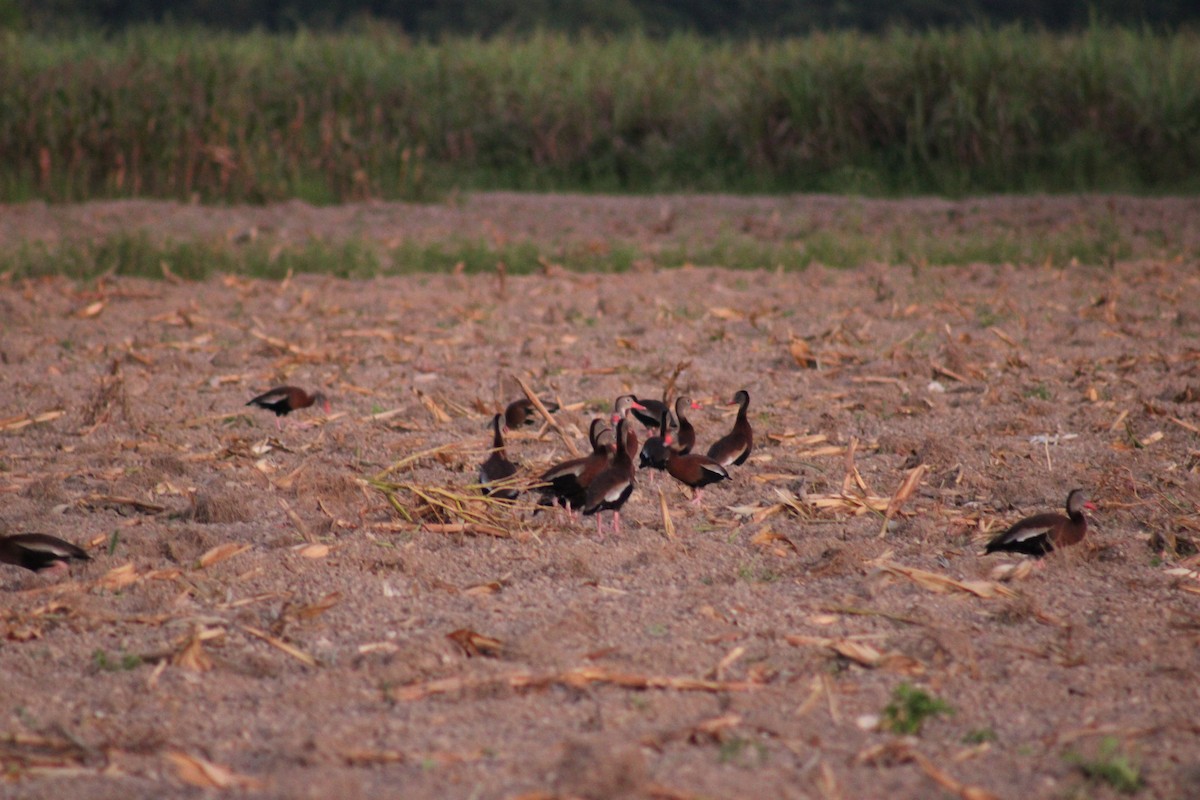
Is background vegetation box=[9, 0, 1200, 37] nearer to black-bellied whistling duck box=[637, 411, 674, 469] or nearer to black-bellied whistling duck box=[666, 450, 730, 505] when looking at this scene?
black-bellied whistling duck box=[637, 411, 674, 469]

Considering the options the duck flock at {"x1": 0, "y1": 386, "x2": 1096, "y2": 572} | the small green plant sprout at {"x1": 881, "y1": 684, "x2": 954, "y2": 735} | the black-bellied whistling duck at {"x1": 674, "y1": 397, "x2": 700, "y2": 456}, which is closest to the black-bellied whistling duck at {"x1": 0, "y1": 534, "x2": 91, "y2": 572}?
the duck flock at {"x1": 0, "y1": 386, "x2": 1096, "y2": 572}

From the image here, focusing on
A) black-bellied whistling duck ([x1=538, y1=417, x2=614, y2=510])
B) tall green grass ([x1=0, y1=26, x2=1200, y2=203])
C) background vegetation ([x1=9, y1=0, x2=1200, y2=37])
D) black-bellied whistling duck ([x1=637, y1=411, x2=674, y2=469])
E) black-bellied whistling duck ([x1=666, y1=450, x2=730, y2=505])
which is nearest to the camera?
black-bellied whistling duck ([x1=538, y1=417, x2=614, y2=510])

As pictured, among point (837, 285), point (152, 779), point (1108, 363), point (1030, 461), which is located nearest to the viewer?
point (152, 779)

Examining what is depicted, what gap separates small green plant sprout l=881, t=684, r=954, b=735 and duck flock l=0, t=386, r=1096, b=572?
4.67ft

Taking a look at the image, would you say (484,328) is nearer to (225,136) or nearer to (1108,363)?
(1108,363)

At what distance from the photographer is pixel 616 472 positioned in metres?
5.51

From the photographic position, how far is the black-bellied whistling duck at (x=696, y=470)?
5.89 m

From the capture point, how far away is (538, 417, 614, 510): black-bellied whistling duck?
5.67 metres

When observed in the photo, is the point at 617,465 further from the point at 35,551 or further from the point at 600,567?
the point at 35,551

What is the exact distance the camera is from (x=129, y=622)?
4512 mm

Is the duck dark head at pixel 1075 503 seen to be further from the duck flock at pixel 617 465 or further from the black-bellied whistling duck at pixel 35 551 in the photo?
the black-bellied whistling duck at pixel 35 551

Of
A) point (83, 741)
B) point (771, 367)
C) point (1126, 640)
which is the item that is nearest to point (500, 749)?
point (83, 741)

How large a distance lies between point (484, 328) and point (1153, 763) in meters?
6.84

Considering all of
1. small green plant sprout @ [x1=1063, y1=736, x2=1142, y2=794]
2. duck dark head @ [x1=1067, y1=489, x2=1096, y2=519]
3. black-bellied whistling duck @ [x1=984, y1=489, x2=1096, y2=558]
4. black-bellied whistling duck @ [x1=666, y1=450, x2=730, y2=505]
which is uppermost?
small green plant sprout @ [x1=1063, y1=736, x2=1142, y2=794]
